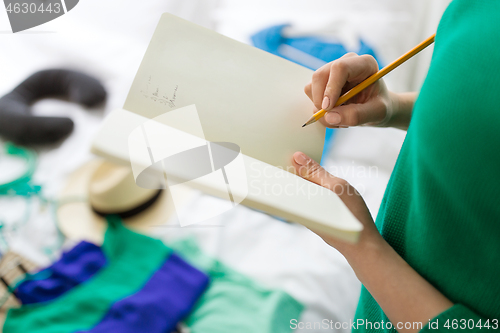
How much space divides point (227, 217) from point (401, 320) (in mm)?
410

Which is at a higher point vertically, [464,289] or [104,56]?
[104,56]

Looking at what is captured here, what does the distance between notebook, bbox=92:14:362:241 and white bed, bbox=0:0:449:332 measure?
0.29 metres

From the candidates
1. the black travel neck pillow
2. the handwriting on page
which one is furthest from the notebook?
the black travel neck pillow

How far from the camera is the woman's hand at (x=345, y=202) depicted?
294 millimetres

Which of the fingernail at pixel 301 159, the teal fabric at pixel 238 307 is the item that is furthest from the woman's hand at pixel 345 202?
the teal fabric at pixel 238 307

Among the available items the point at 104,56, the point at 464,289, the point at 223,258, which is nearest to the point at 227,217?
the point at 223,258

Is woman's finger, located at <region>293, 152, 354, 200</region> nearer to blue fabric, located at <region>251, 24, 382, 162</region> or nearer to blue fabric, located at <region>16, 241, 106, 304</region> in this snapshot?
blue fabric, located at <region>16, 241, 106, 304</region>

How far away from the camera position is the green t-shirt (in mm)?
226

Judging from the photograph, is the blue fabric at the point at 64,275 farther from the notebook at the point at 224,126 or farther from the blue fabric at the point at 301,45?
the blue fabric at the point at 301,45

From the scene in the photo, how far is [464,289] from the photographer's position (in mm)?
265

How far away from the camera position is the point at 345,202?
0.31 metres

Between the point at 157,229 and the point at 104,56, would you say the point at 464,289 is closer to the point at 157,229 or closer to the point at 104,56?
the point at 157,229

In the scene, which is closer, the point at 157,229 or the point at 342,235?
the point at 342,235

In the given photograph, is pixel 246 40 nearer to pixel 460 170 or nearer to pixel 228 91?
pixel 228 91
